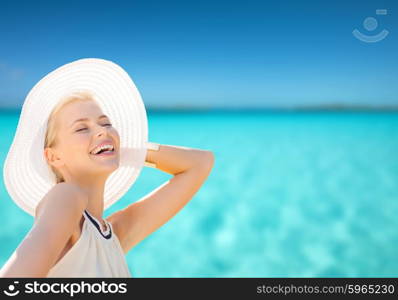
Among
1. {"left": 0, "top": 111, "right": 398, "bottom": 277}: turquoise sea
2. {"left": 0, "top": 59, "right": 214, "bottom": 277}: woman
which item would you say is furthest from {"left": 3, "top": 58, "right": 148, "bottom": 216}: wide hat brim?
{"left": 0, "top": 111, "right": 398, "bottom": 277}: turquoise sea

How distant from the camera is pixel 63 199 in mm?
1500

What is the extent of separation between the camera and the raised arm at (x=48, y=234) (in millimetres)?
1319

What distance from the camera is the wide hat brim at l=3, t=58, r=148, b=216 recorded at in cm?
178

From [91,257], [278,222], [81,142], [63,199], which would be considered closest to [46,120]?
[81,142]

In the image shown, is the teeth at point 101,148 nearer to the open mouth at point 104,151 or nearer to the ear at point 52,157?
the open mouth at point 104,151

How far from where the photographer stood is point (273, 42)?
17.8 m

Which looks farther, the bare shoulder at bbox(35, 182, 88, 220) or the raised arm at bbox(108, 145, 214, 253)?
the raised arm at bbox(108, 145, 214, 253)

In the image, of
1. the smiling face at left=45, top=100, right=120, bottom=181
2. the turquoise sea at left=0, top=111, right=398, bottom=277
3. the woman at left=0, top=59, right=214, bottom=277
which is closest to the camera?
the woman at left=0, top=59, right=214, bottom=277

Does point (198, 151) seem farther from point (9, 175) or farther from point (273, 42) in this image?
point (273, 42)

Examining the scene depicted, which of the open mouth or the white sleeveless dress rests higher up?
the open mouth

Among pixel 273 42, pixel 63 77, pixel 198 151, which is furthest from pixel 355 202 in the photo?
pixel 273 42

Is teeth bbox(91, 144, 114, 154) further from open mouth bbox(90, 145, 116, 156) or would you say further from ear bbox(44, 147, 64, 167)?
ear bbox(44, 147, 64, 167)

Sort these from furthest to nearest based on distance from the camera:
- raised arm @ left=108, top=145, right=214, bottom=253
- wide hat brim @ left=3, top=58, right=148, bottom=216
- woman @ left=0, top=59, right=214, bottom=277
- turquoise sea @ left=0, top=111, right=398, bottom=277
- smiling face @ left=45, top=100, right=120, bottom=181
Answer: turquoise sea @ left=0, top=111, right=398, bottom=277 → raised arm @ left=108, top=145, right=214, bottom=253 → wide hat brim @ left=3, top=58, right=148, bottom=216 → smiling face @ left=45, top=100, right=120, bottom=181 → woman @ left=0, top=59, right=214, bottom=277

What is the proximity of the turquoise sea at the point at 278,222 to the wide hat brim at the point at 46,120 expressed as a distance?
3.41 metres
